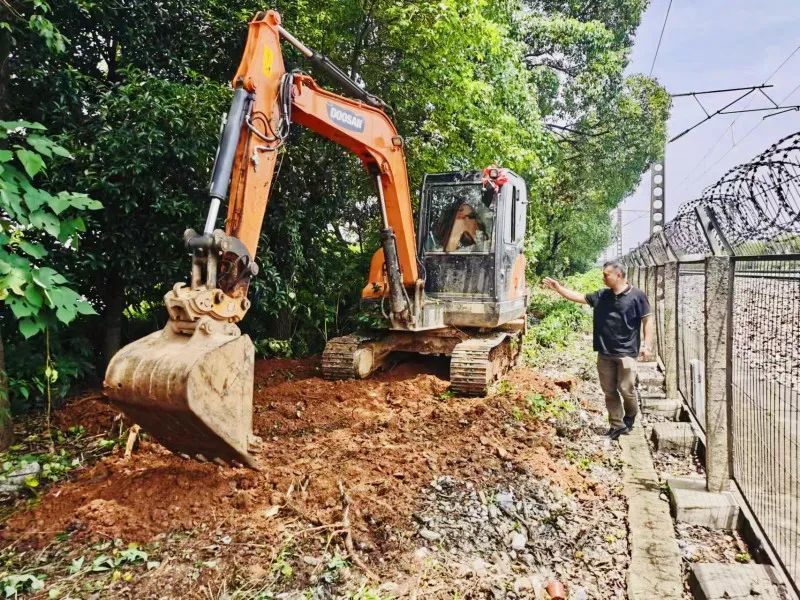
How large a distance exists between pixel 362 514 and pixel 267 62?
353 cm

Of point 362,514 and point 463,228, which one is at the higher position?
point 463,228

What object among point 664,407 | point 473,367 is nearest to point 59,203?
point 473,367

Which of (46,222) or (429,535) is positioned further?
(46,222)

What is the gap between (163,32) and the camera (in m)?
6.57

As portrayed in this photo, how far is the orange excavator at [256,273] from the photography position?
126 inches

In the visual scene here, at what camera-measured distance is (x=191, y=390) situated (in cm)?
300

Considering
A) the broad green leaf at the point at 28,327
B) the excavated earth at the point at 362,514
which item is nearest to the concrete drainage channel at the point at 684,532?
the excavated earth at the point at 362,514

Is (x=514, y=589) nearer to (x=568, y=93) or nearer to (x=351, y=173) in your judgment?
(x=351, y=173)

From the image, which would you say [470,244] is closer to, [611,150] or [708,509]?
[708,509]

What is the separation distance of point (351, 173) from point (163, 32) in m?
3.30

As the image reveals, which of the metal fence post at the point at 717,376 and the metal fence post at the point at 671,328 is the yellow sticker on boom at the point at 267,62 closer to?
the metal fence post at the point at 717,376

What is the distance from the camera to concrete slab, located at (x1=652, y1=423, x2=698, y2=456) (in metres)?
5.00

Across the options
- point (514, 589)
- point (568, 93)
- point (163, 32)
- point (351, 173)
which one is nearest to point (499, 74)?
point (351, 173)

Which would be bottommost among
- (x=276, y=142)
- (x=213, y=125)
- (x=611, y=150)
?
(x=276, y=142)
